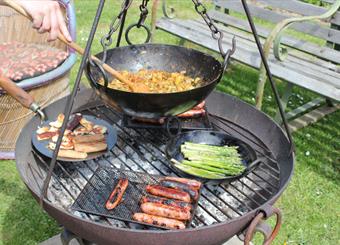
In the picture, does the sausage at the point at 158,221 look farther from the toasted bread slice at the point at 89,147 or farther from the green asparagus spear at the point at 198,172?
the toasted bread slice at the point at 89,147

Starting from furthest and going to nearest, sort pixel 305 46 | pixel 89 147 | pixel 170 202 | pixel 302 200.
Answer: pixel 305 46 → pixel 302 200 → pixel 89 147 → pixel 170 202

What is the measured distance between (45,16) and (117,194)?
992 millimetres

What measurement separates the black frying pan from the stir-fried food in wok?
296 millimetres

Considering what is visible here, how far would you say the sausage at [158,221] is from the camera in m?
1.93

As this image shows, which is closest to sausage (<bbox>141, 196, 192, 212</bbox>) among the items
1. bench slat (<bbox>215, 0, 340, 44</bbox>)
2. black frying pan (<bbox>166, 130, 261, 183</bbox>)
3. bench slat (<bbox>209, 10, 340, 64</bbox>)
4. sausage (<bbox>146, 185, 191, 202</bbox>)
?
sausage (<bbox>146, 185, 191, 202</bbox>)

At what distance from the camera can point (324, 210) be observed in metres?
3.49

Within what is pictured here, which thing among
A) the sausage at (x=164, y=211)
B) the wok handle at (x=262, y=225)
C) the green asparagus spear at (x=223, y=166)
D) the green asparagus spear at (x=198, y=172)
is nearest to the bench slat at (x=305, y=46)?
the green asparagus spear at (x=223, y=166)

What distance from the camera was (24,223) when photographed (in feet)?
10.7

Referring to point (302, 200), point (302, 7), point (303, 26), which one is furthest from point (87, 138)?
point (302, 7)

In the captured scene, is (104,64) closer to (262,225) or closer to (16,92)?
(16,92)

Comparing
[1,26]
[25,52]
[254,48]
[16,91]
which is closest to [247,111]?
[16,91]

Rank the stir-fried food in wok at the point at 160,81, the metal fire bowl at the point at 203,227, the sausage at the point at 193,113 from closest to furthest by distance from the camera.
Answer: the metal fire bowl at the point at 203,227 → the stir-fried food in wok at the point at 160,81 → the sausage at the point at 193,113

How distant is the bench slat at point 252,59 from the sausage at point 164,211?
2.09 metres

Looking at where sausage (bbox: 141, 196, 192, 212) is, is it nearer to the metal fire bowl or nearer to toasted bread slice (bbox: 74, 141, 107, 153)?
the metal fire bowl
